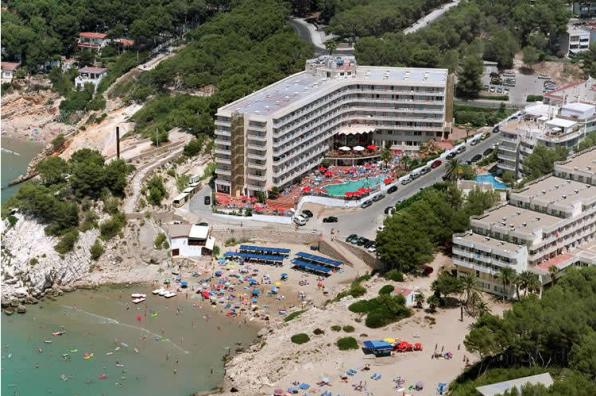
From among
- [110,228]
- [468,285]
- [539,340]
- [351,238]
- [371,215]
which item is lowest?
[110,228]

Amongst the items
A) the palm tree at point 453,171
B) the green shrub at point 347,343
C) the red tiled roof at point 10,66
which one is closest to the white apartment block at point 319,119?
the palm tree at point 453,171

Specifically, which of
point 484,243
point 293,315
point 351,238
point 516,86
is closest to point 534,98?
point 516,86

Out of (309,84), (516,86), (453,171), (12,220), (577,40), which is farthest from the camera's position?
(577,40)

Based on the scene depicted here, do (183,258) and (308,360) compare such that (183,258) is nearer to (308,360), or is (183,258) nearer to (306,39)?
(308,360)

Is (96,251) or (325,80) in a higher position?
(325,80)

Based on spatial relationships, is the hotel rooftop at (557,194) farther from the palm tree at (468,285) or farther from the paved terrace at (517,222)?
the palm tree at (468,285)

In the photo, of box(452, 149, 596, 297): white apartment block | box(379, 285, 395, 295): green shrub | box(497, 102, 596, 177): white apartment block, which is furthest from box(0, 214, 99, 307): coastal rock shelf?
box(497, 102, 596, 177): white apartment block

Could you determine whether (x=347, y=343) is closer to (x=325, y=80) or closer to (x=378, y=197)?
(x=378, y=197)
